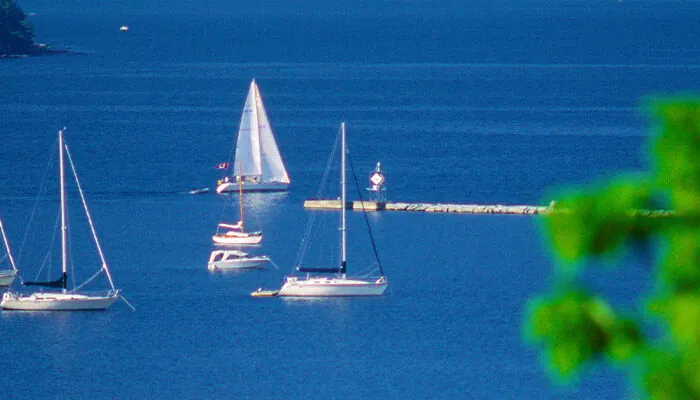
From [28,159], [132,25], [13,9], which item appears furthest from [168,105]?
[132,25]

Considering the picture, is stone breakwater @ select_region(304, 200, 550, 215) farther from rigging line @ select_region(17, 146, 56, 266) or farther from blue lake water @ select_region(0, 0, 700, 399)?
rigging line @ select_region(17, 146, 56, 266)

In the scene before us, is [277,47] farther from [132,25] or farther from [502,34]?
[132,25]

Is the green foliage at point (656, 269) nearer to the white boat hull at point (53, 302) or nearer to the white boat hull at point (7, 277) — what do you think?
the white boat hull at point (53, 302)

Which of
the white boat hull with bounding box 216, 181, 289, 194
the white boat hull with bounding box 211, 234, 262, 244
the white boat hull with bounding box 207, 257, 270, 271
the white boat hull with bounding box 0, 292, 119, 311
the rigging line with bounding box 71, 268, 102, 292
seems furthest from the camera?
the white boat hull with bounding box 216, 181, 289, 194

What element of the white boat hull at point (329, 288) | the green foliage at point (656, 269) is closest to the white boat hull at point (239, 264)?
the white boat hull at point (329, 288)

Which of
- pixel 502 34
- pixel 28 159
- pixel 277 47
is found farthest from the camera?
pixel 502 34

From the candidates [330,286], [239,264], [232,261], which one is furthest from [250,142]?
[330,286]

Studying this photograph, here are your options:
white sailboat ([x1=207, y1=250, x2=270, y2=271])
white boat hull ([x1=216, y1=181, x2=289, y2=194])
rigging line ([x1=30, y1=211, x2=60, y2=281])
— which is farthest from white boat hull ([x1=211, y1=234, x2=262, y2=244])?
white boat hull ([x1=216, y1=181, x2=289, y2=194])

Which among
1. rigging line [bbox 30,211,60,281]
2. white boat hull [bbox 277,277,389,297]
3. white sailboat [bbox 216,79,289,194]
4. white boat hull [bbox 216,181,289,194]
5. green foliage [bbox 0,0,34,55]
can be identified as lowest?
white boat hull [bbox 277,277,389,297]
